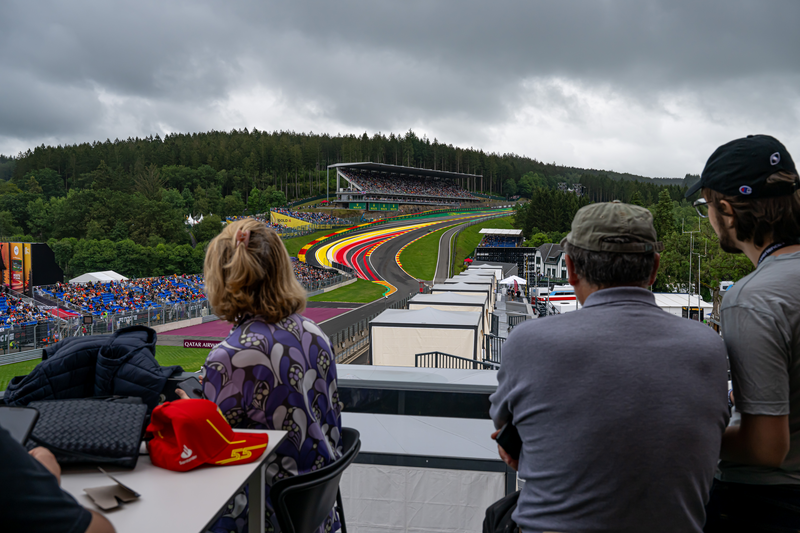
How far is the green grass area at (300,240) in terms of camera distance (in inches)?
2159

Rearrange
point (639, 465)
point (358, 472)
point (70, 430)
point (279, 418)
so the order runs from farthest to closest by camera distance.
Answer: point (358, 472) < point (279, 418) < point (70, 430) < point (639, 465)

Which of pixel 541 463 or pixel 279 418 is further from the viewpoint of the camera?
pixel 279 418

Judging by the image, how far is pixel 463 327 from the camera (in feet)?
33.4

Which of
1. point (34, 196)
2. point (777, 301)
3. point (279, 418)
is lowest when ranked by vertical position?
point (279, 418)

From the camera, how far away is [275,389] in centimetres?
169

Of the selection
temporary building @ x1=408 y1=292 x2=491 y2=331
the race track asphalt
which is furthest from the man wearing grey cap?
the race track asphalt

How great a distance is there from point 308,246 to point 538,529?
57.0 meters

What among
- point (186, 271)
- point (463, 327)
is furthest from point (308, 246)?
point (463, 327)

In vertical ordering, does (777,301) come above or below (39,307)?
above

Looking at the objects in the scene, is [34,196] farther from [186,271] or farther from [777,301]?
[777,301]

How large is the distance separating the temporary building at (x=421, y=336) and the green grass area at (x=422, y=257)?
37.0 m

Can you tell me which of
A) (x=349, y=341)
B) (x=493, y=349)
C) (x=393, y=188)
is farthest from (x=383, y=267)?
(x=393, y=188)

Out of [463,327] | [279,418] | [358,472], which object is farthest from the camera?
[463,327]

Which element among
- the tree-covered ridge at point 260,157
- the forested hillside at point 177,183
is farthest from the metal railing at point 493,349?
the tree-covered ridge at point 260,157
